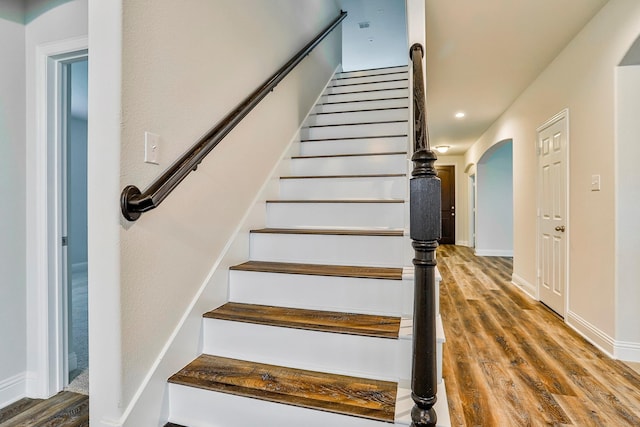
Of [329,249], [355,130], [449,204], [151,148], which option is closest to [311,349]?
[329,249]

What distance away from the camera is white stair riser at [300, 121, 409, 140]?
316 centimetres

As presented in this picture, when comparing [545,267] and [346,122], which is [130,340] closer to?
[346,122]

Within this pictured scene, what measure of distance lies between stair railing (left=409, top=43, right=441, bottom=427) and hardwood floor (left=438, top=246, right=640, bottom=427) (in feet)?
3.14

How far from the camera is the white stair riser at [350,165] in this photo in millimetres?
2703

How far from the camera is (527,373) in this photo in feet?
7.43

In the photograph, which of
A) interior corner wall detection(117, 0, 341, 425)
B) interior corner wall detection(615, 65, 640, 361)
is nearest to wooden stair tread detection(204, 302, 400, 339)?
interior corner wall detection(117, 0, 341, 425)

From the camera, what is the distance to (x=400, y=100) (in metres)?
3.76

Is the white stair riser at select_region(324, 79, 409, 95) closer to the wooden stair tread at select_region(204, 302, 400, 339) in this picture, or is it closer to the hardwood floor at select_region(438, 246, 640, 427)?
the hardwood floor at select_region(438, 246, 640, 427)

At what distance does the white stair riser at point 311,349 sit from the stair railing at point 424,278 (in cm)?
37

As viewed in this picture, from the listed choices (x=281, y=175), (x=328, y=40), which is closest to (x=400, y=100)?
(x=328, y=40)

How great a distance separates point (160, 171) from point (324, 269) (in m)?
0.94

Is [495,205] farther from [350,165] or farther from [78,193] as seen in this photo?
[78,193]

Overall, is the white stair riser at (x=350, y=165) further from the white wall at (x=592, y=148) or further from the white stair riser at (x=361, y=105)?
the white wall at (x=592, y=148)

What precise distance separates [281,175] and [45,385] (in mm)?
1899
